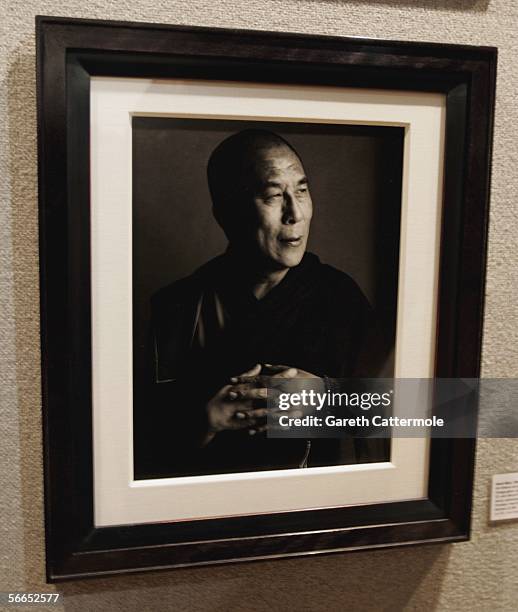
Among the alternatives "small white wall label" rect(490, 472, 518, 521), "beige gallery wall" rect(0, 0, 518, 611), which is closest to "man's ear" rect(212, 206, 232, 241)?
"beige gallery wall" rect(0, 0, 518, 611)

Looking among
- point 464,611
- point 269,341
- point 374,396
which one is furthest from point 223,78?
point 464,611

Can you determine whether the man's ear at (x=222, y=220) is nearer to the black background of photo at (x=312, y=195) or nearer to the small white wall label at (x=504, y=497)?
the black background of photo at (x=312, y=195)

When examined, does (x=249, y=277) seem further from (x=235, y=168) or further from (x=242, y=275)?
(x=235, y=168)

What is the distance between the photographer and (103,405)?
0.59m

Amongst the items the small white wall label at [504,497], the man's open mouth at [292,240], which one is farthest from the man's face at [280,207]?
the small white wall label at [504,497]

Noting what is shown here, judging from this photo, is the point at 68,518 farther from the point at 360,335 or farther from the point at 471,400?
the point at 471,400

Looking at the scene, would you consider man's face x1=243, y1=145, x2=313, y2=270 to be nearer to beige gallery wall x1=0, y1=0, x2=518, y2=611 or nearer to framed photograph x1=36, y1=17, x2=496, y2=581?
framed photograph x1=36, y1=17, x2=496, y2=581

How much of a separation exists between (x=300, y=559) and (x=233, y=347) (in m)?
0.28

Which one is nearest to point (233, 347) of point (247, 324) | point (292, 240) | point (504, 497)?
point (247, 324)

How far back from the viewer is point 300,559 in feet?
2.23

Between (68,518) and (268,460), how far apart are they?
0.22 meters

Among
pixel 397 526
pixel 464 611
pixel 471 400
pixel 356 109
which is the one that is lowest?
pixel 464 611

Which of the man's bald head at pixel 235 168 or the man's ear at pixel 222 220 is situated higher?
the man's bald head at pixel 235 168

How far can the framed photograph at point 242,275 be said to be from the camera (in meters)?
0.56
